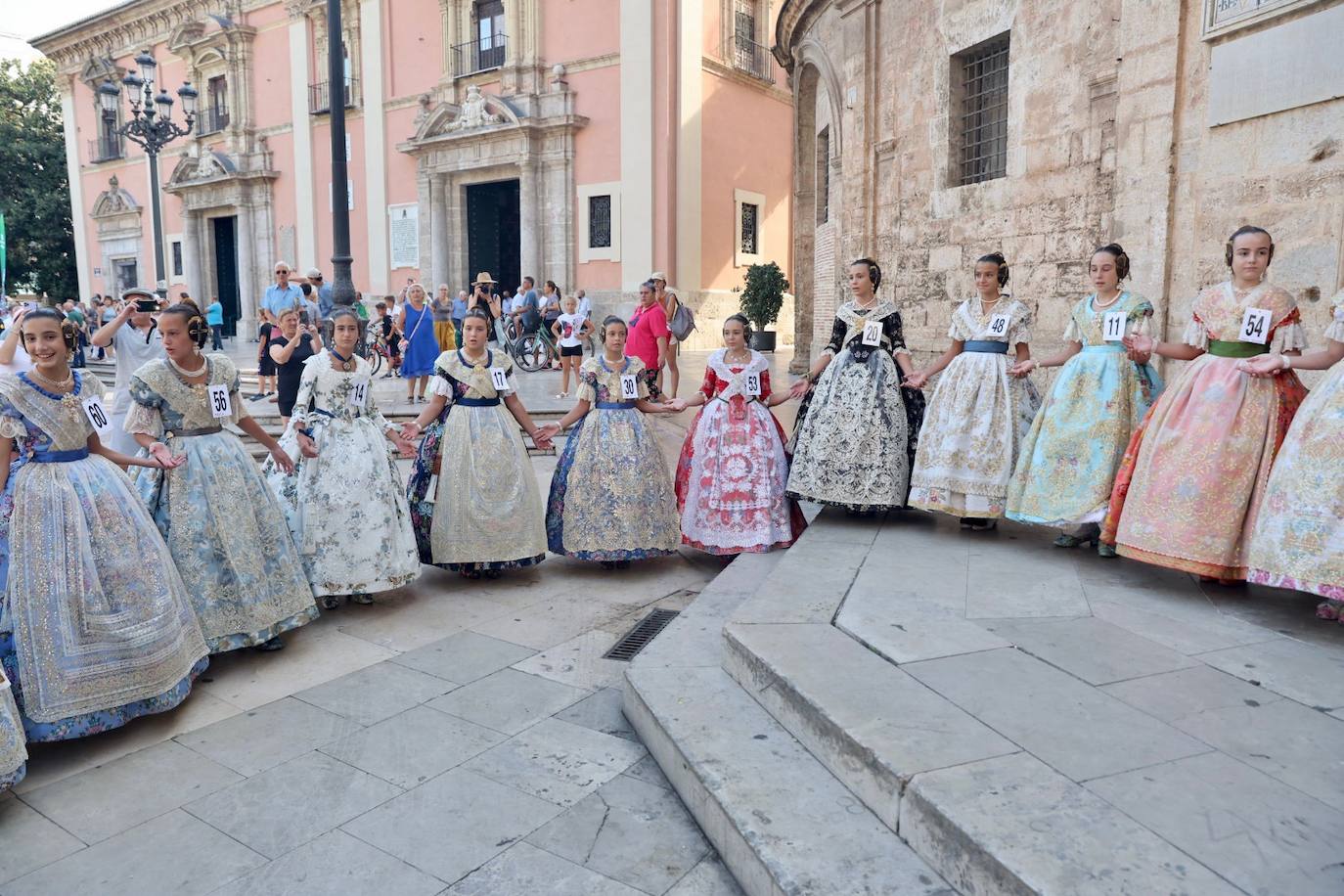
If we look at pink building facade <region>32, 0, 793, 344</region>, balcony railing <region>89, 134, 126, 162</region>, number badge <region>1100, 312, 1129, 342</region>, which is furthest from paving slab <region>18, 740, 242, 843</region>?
balcony railing <region>89, 134, 126, 162</region>

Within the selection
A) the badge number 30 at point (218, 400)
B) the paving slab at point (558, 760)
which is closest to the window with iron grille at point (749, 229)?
the badge number 30 at point (218, 400)

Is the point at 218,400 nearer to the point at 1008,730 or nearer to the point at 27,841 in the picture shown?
the point at 27,841

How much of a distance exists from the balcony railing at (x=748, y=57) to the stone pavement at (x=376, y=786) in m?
17.5

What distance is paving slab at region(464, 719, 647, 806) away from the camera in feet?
10.0

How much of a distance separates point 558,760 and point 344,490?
209cm

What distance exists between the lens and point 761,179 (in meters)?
20.9

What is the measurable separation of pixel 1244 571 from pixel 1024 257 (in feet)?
15.5

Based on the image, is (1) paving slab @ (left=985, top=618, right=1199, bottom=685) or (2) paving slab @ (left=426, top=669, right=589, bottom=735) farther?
(2) paving slab @ (left=426, top=669, right=589, bottom=735)

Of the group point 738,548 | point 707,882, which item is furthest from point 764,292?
point 707,882

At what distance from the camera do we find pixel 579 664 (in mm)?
4133

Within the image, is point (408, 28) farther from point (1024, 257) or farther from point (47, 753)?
point (47, 753)

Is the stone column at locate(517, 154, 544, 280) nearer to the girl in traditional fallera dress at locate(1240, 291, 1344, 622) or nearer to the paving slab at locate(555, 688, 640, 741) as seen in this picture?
the paving slab at locate(555, 688, 640, 741)

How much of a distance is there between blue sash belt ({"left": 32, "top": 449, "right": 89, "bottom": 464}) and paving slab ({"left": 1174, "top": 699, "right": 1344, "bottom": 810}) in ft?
12.8

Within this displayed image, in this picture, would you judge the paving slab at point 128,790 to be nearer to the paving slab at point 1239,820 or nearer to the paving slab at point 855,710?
the paving slab at point 855,710
